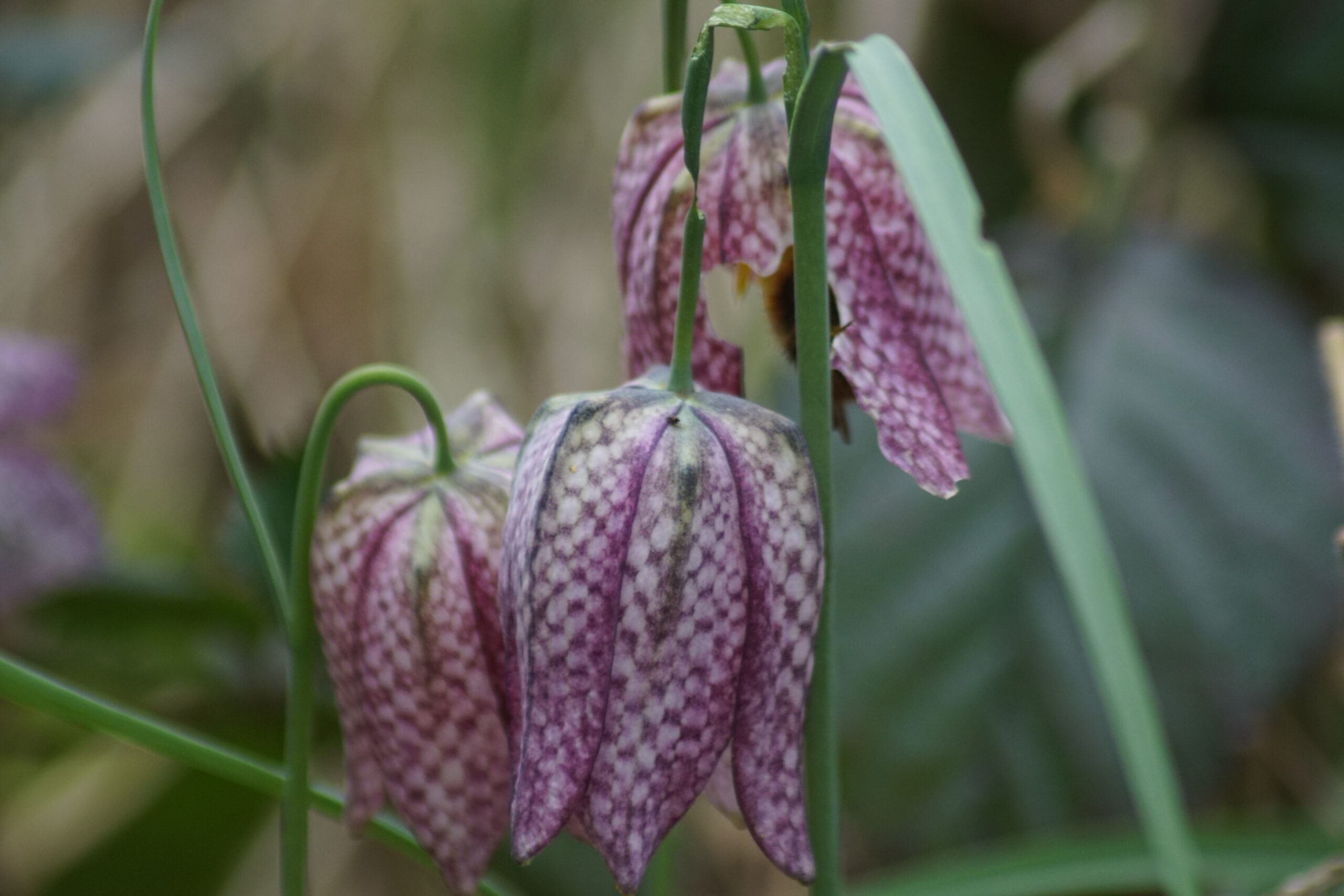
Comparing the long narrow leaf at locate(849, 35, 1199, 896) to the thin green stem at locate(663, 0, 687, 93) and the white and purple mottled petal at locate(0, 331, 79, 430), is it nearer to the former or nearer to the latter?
the thin green stem at locate(663, 0, 687, 93)

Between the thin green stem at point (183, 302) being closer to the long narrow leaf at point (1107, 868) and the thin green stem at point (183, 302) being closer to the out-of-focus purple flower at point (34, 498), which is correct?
the long narrow leaf at point (1107, 868)

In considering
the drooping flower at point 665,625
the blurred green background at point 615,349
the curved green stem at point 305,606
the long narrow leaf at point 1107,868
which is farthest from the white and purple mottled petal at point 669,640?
the blurred green background at point 615,349

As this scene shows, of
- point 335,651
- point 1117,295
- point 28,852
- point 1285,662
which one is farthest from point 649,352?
point 28,852

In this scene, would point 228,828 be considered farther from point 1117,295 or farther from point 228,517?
point 1117,295

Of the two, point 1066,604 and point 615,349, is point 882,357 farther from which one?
point 615,349

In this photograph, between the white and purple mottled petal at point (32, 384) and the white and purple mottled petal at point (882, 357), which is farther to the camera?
the white and purple mottled petal at point (32, 384)

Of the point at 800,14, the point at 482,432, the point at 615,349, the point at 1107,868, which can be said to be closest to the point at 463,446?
the point at 482,432

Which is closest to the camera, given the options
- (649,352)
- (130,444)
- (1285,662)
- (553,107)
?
(649,352)
